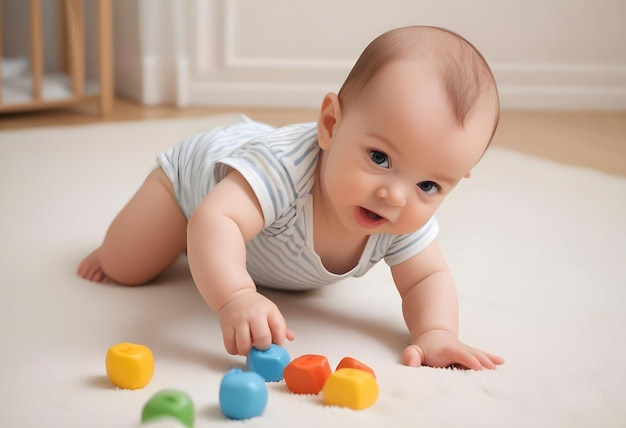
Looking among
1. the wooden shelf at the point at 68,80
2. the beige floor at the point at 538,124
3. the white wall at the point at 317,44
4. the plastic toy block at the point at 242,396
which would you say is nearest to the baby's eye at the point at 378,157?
the plastic toy block at the point at 242,396

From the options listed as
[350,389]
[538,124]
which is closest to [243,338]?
[350,389]

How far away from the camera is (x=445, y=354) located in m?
0.89

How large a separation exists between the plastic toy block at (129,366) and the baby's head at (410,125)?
26 centimetres

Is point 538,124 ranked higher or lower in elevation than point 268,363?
lower

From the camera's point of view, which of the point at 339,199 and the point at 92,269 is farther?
the point at 92,269

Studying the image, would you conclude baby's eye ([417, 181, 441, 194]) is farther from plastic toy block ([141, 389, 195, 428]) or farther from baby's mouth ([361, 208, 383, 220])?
plastic toy block ([141, 389, 195, 428])

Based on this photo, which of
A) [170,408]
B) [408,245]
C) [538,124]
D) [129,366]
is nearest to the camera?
[170,408]

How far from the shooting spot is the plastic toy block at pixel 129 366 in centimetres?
78

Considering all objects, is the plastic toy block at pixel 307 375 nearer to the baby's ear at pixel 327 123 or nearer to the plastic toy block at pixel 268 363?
the plastic toy block at pixel 268 363

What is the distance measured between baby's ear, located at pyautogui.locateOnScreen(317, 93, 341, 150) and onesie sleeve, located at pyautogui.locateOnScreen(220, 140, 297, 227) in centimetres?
6

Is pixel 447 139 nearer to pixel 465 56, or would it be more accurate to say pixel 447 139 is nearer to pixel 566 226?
pixel 465 56

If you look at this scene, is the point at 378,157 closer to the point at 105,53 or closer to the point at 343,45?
the point at 105,53

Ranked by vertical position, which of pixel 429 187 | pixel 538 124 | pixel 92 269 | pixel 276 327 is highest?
pixel 429 187

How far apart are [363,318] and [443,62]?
13.9 inches
